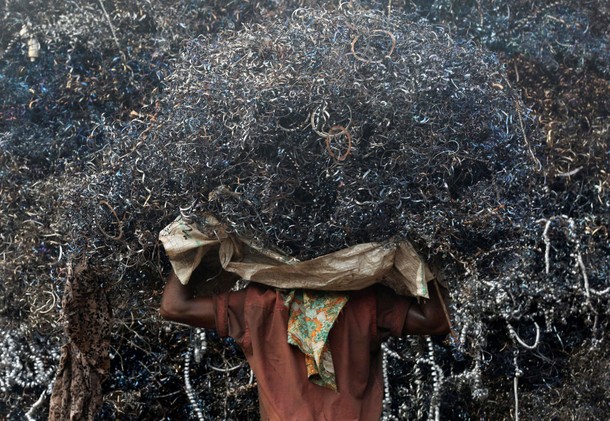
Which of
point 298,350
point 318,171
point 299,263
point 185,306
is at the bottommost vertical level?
point 298,350

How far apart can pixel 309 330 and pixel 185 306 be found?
45cm

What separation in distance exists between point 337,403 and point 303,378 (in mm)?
146

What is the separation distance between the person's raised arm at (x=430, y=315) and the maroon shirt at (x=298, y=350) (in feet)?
0.10

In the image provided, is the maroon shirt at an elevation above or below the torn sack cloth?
below

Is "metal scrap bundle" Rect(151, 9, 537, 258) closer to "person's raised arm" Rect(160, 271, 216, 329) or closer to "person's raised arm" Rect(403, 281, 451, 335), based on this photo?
"person's raised arm" Rect(403, 281, 451, 335)

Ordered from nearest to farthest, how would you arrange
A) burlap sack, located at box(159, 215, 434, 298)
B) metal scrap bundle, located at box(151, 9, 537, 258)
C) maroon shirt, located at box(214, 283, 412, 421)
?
metal scrap bundle, located at box(151, 9, 537, 258) → burlap sack, located at box(159, 215, 434, 298) → maroon shirt, located at box(214, 283, 412, 421)

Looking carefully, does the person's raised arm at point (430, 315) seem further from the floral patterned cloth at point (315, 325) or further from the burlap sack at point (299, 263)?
the floral patterned cloth at point (315, 325)

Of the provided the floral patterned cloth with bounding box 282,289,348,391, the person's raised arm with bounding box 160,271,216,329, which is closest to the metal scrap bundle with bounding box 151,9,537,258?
the floral patterned cloth with bounding box 282,289,348,391

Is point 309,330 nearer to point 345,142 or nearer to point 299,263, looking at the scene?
point 299,263

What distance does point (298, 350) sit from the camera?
2.90 metres

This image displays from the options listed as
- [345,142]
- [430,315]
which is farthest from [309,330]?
[345,142]

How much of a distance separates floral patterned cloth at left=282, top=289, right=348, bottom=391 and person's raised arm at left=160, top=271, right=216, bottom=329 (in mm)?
276

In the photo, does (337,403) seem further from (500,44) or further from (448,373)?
(500,44)

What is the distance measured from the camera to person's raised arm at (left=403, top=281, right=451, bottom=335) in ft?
9.51
